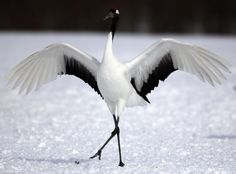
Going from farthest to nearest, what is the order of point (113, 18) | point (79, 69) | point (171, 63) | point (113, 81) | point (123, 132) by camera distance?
point (123, 132)
point (79, 69)
point (171, 63)
point (113, 18)
point (113, 81)

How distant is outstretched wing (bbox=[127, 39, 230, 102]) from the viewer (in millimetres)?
8305

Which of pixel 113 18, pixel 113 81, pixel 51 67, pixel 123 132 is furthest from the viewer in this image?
pixel 123 132

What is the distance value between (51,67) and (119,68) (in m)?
1.26

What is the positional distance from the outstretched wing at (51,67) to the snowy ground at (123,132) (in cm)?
99

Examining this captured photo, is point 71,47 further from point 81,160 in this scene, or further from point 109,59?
point 81,160

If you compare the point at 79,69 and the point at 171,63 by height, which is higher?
the point at 171,63

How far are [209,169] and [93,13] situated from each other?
47.5 m

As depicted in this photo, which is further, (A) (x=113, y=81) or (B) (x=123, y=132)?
(B) (x=123, y=132)

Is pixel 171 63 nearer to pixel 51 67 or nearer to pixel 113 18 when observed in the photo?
pixel 113 18

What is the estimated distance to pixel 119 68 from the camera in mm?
8125

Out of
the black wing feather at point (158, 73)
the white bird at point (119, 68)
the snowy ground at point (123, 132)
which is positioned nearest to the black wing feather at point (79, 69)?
the white bird at point (119, 68)

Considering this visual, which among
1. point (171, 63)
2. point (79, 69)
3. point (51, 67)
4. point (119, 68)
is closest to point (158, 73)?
point (171, 63)

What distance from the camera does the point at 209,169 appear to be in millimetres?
7645

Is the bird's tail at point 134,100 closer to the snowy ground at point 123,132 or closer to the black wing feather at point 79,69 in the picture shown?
the black wing feather at point 79,69
